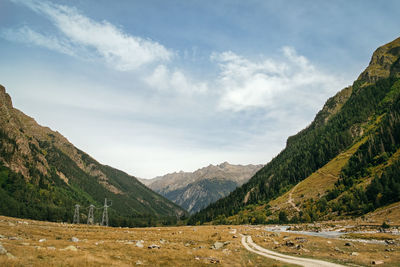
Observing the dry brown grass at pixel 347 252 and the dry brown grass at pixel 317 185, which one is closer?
the dry brown grass at pixel 347 252

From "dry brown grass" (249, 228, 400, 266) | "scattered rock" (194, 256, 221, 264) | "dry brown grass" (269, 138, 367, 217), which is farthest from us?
"dry brown grass" (269, 138, 367, 217)

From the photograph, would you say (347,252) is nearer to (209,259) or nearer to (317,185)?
(209,259)

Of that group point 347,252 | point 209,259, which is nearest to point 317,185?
point 347,252

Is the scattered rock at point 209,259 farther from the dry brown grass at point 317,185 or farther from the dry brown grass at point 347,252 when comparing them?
the dry brown grass at point 317,185

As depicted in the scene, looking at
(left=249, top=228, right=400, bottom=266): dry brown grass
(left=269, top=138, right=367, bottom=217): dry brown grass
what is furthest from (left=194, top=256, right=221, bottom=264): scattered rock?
(left=269, top=138, right=367, bottom=217): dry brown grass

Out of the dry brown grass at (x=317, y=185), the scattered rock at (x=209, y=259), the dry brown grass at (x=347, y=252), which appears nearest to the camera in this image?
the scattered rock at (x=209, y=259)

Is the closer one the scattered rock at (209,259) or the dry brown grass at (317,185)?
the scattered rock at (209,259)

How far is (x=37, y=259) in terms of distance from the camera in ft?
51.6

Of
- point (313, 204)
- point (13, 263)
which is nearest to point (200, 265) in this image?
point (13, 263)

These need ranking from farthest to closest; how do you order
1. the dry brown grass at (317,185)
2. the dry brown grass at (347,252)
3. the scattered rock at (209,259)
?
the dry brown grass at (317,185), the dry brown grass at (347,252), the scattered rock at (209,259)

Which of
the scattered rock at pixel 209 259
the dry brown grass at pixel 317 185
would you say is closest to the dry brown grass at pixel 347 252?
the scattered rock at pixel 209 259

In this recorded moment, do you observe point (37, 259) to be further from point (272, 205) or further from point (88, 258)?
point (272, 205)

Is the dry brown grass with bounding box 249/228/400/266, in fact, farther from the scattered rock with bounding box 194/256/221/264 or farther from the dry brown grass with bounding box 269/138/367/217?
the dry brown grass with bounding box 269/138/367/217

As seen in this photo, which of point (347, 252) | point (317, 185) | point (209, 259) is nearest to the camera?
point (209, 259)
